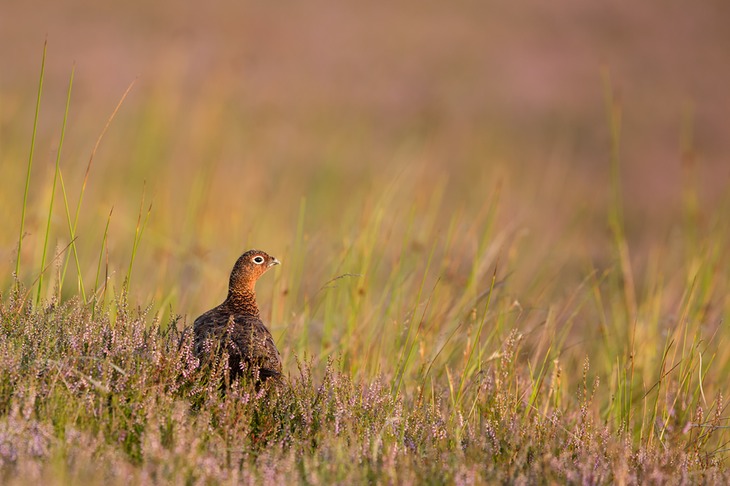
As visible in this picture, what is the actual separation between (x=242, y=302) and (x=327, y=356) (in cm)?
59

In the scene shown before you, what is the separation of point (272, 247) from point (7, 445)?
545 centimetres

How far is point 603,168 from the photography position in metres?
17.1

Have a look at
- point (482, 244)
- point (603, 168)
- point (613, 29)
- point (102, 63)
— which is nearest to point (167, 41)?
point (102, 63)

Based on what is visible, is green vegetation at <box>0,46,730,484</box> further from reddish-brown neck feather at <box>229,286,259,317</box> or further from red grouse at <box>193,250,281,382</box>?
reddish-brown neck feather at <box>229,286,259,317</box>

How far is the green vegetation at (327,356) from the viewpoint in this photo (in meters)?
2.91

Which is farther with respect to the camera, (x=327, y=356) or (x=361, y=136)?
(x=361, y=136)

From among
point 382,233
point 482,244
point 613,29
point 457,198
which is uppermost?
point 613,29

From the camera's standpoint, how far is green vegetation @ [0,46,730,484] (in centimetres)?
291

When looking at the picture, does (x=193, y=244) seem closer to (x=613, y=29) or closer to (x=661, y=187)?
(x=661, y=187)

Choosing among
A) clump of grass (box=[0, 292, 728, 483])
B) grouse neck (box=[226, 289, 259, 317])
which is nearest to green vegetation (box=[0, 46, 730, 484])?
clump of grass (box=[0, 292, 728, 483])

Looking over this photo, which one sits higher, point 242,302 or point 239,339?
point 242,302

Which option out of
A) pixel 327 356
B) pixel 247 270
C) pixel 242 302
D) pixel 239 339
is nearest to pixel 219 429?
pixel 239 339

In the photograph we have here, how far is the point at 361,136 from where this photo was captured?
1277cm

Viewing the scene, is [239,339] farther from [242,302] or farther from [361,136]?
[361,136]
